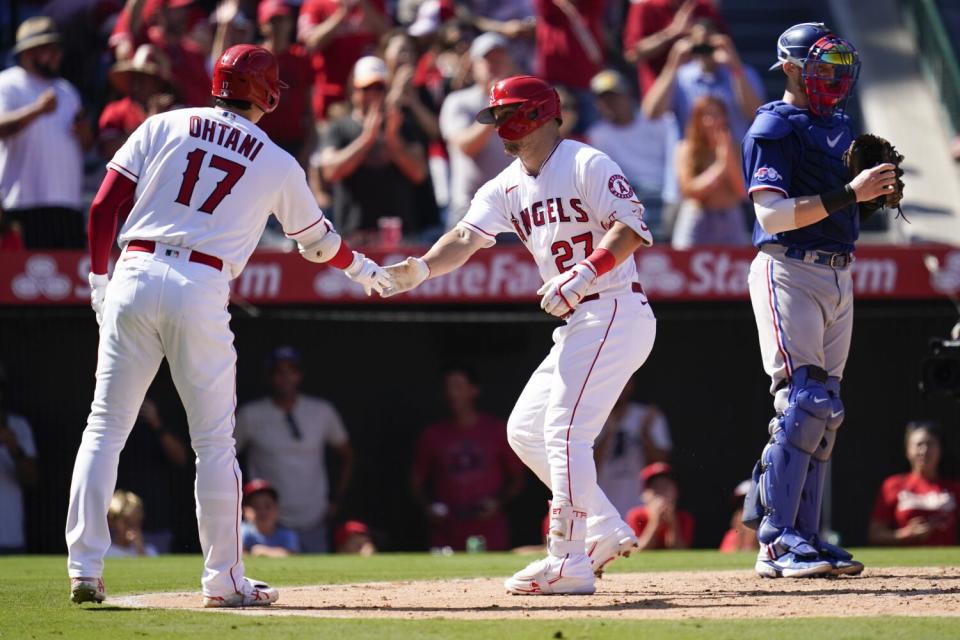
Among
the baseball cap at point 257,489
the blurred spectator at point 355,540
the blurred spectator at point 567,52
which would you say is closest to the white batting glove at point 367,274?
the baseball cap at point 257,489

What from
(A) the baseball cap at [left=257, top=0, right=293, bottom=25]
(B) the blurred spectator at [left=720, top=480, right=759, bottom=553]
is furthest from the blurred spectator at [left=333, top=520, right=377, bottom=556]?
(A) the baseball cap at [left=257, top=0, right=293, bottom=25]

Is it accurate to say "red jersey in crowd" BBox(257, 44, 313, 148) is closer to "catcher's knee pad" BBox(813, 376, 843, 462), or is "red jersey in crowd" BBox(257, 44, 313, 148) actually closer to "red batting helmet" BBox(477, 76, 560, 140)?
"red batting helmet" BBox(477, 76, 560, 140)

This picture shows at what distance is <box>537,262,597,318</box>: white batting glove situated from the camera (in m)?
5.50

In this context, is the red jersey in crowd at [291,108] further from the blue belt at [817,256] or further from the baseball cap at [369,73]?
the blue belt at [817,256]

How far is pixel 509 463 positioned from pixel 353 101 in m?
2.92

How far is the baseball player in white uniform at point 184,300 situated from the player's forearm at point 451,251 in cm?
105

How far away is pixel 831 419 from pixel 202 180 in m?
2.66

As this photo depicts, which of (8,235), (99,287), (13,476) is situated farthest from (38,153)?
(99,287)

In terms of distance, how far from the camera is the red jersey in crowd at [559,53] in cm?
1216

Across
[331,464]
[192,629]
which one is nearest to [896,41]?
[331,464]

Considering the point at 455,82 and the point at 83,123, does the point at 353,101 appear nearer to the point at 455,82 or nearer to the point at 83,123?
the point at 455,82

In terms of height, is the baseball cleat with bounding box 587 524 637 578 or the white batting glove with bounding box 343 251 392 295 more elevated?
the white batting glove with bounding box 343 251 392 295

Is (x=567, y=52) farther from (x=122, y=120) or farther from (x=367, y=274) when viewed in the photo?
(x=367, y=274)

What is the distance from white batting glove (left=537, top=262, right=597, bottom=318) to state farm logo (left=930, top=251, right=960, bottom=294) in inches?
209
